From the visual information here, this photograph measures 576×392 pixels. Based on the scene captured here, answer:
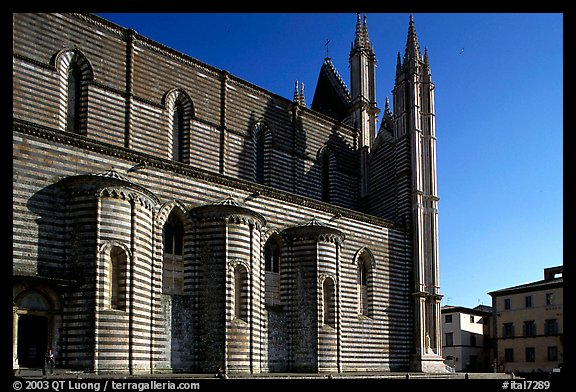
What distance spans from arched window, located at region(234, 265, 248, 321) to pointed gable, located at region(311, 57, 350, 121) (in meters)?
18.4

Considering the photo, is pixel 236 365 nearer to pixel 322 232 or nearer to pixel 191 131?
pixel 322 232

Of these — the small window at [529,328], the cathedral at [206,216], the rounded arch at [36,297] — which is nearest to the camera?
the rounded arch at [36,297]

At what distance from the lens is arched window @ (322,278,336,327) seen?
29.5 metres

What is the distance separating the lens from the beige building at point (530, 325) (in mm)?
51250

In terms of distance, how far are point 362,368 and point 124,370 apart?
13196mm

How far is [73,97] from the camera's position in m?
26.5

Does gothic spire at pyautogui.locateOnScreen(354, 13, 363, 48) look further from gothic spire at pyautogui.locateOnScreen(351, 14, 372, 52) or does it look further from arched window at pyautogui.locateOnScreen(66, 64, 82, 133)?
arched window at pyautogui.locateOnScreen(66, 64, 82, 133)

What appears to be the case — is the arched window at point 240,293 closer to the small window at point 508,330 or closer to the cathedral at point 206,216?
the cathedral at point 206,216

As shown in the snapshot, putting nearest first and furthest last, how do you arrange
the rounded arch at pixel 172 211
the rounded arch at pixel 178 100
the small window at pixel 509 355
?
the rounded arch at pixel 172 211, the rounded arch at pixel 178 100, the small window at pixel 509 355

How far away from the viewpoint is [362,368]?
3080 cm

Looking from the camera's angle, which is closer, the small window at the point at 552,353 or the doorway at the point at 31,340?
the doorway at the point at 31,340

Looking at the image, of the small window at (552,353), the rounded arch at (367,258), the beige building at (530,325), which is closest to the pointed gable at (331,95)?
the rounded arch at (367,258)

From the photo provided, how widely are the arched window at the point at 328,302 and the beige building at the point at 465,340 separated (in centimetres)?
3071

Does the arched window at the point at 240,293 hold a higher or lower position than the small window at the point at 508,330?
higher
